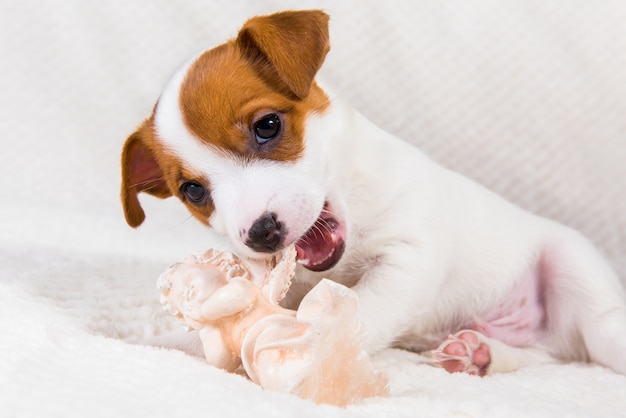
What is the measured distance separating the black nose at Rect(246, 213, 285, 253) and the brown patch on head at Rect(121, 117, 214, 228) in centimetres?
30

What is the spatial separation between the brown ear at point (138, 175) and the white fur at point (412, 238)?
0.25 m

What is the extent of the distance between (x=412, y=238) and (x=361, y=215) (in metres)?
0.18

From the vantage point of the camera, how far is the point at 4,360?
1.59m

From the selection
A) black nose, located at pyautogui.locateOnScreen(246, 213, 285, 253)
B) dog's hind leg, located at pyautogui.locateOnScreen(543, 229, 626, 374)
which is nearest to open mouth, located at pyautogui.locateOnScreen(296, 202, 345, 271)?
black nose, located at pyautogui.locateOnScreen(246, 213, 285, 253)

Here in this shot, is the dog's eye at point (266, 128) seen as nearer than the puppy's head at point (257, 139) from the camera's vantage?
No

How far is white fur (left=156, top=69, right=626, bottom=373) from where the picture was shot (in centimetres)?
201

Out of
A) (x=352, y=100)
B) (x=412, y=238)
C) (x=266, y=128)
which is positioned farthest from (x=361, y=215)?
(x=352, y=100)

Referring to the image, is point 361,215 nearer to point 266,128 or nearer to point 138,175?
point 266,128

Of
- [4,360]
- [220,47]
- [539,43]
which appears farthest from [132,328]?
[539,43]

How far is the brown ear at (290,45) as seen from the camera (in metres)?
2.07

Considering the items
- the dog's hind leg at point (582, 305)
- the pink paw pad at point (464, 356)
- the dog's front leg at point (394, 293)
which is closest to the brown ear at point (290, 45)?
the dog's front leg at point (394, 293)

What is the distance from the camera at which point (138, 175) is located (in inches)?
97.1

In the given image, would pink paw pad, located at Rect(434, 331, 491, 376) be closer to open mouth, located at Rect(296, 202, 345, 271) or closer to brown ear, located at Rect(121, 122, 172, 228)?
open mouth, located at Rect(296, 202, 345, 271)

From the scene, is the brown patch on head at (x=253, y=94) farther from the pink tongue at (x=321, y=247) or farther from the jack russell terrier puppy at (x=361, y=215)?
the pink tongue at (x=321, y=247)
